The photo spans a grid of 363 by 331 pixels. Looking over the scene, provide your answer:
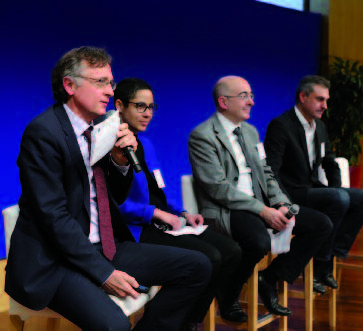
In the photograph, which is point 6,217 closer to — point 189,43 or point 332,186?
point 332,186

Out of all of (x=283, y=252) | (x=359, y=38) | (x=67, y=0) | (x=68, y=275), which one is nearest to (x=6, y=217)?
(x=68, y=275)

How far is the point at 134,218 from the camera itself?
99.7 inches

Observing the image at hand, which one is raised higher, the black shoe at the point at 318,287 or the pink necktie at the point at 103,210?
the pink necktie at the point at 103,210

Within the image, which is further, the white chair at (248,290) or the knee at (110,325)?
the white chair at (248,290)

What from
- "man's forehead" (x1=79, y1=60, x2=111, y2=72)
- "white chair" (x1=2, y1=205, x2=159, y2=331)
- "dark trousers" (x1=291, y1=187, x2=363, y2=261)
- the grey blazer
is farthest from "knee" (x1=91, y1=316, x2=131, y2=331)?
"dark trousers" (x1=291, y1=187, x2=363, y2=261)

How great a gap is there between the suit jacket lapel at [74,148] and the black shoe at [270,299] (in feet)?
4.99

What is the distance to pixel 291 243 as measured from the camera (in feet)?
10.8

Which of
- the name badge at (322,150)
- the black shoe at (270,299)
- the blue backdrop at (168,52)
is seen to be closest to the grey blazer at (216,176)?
the blue backdrop at (168,52)

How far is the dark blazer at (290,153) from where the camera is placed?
370 cm

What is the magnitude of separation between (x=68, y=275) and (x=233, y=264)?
1.03 metres

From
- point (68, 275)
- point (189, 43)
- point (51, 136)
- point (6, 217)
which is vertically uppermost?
point (189, 43)

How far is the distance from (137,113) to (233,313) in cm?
113

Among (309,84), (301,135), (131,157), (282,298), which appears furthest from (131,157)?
(309,84)

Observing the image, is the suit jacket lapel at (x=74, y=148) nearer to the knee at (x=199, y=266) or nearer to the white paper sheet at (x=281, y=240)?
→ the knee at (x=199, y=266)
